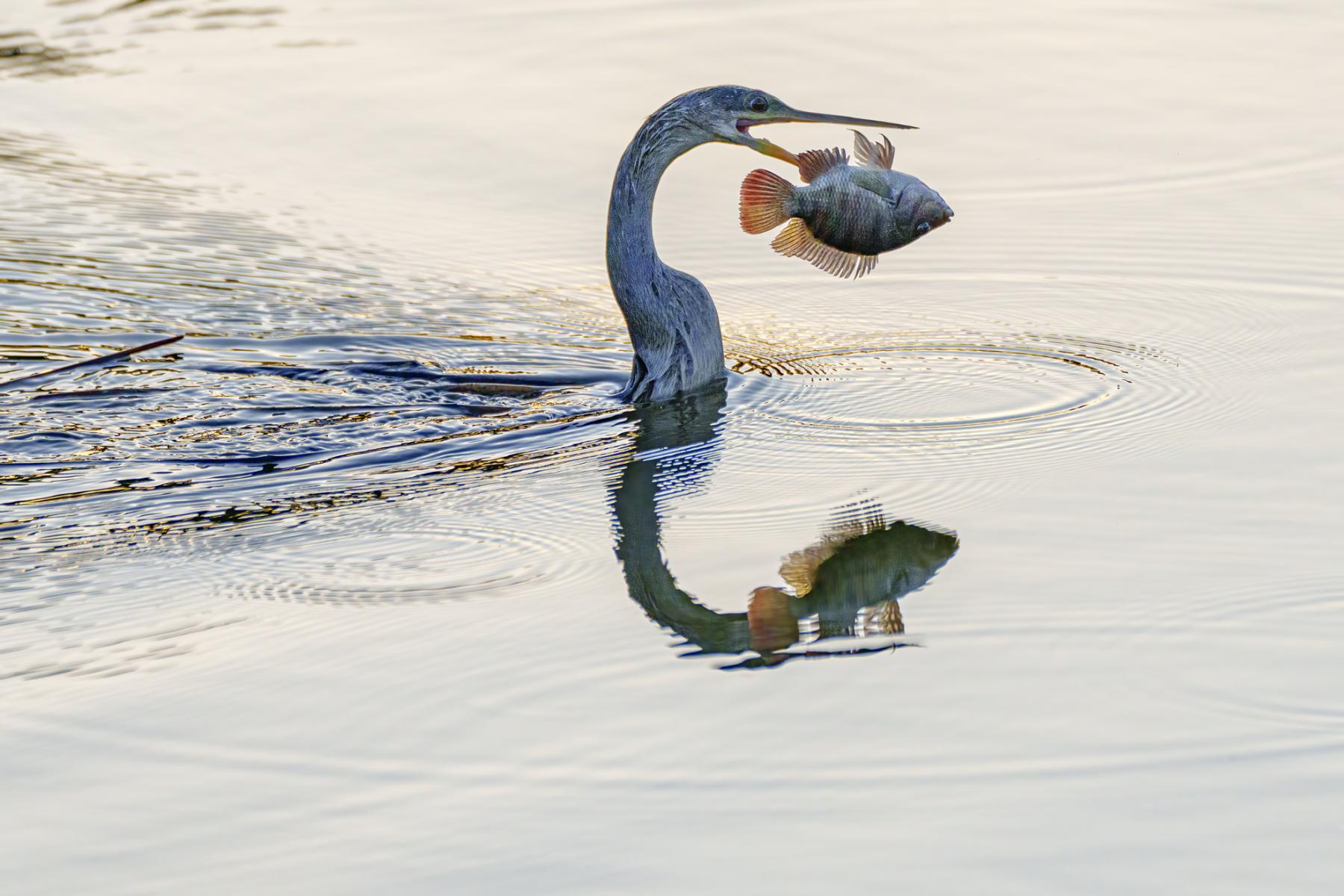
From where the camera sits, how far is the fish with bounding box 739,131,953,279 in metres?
5.45

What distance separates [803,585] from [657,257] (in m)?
2.03

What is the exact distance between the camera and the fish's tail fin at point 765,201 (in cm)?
546

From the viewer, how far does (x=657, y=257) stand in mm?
5914

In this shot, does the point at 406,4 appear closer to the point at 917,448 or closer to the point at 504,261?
the point at 504,261

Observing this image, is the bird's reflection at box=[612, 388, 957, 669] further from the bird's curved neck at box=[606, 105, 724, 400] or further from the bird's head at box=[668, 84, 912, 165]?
the bird's head at box=[668, 84, 912, 165]

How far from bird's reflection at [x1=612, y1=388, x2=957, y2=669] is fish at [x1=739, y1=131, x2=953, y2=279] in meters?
0.97

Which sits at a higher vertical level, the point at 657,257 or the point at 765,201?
the point at 765,201

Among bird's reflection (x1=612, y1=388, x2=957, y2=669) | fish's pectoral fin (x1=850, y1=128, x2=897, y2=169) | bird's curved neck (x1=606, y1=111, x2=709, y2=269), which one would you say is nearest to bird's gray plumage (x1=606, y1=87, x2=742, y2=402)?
bird's curved neck (x1=606, y1=111, x2=709, y2=269)

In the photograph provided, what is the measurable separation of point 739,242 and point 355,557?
325cm

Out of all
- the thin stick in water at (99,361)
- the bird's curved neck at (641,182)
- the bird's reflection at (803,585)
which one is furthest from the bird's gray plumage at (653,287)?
the thin stick in water at (99,361)

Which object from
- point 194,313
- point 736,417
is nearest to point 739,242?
point 736,417

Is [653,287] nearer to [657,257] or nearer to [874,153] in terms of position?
→ [657,257]

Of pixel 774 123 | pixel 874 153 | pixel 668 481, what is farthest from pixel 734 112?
pixel 668 481

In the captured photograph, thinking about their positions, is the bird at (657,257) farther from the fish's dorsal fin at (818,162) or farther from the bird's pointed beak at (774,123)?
the fish's dorsal fin at (818,162)
